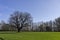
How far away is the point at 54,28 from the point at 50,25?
17.0 ft

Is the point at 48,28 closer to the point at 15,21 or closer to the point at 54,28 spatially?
the point at 54,28

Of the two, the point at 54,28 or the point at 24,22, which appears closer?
the point at 24,22

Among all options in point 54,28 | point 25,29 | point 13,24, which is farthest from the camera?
point 54,28

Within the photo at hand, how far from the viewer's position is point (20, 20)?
68.4m

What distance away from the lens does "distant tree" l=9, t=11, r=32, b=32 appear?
219 ft

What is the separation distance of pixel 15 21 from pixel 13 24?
5.86ft

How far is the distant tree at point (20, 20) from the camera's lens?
6662cm

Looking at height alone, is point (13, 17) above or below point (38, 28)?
above

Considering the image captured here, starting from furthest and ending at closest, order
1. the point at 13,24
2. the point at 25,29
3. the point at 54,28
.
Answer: the point at 54,28 → the point at 25,29 → the point at 13,24

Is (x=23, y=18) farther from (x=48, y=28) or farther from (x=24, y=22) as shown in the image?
(x=48, y=28)

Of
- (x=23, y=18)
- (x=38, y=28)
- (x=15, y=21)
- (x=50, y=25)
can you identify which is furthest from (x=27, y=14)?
(x=50, y=25)

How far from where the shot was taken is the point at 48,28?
259 ft

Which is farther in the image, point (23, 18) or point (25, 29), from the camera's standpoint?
point (25, 29)

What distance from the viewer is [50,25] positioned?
8438 cm
